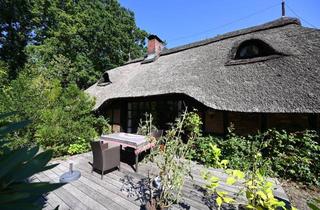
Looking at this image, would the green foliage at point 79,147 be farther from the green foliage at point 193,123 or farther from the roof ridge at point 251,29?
the roof ridge at point 251,29

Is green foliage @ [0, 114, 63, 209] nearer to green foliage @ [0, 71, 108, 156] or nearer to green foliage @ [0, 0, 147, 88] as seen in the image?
green foliage @ [0, 71, 108, 156]

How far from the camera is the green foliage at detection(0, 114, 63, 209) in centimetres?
49

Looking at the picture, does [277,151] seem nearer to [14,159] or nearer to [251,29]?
[14,159]

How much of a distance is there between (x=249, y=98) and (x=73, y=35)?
15.4 m

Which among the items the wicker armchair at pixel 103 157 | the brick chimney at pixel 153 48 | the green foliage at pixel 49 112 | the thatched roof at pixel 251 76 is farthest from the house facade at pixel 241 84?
the wicker armchair at pixel 103 157

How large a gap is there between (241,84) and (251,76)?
0.45 meters

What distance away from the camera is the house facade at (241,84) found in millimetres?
5238

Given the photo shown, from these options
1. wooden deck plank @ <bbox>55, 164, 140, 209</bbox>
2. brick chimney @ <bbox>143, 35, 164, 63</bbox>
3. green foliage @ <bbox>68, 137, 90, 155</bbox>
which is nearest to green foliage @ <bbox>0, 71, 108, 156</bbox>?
green foliage @ <bbox>68, 137, 90, 155</bbox>

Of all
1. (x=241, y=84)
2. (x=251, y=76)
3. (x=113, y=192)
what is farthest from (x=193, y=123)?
(x=251, y=76)

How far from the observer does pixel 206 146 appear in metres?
6.09

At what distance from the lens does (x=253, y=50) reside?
6.98m

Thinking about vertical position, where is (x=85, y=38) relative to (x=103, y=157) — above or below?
above

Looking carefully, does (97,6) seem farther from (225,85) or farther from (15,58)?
(225,85)

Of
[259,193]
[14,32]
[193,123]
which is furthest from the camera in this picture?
[14,32]
